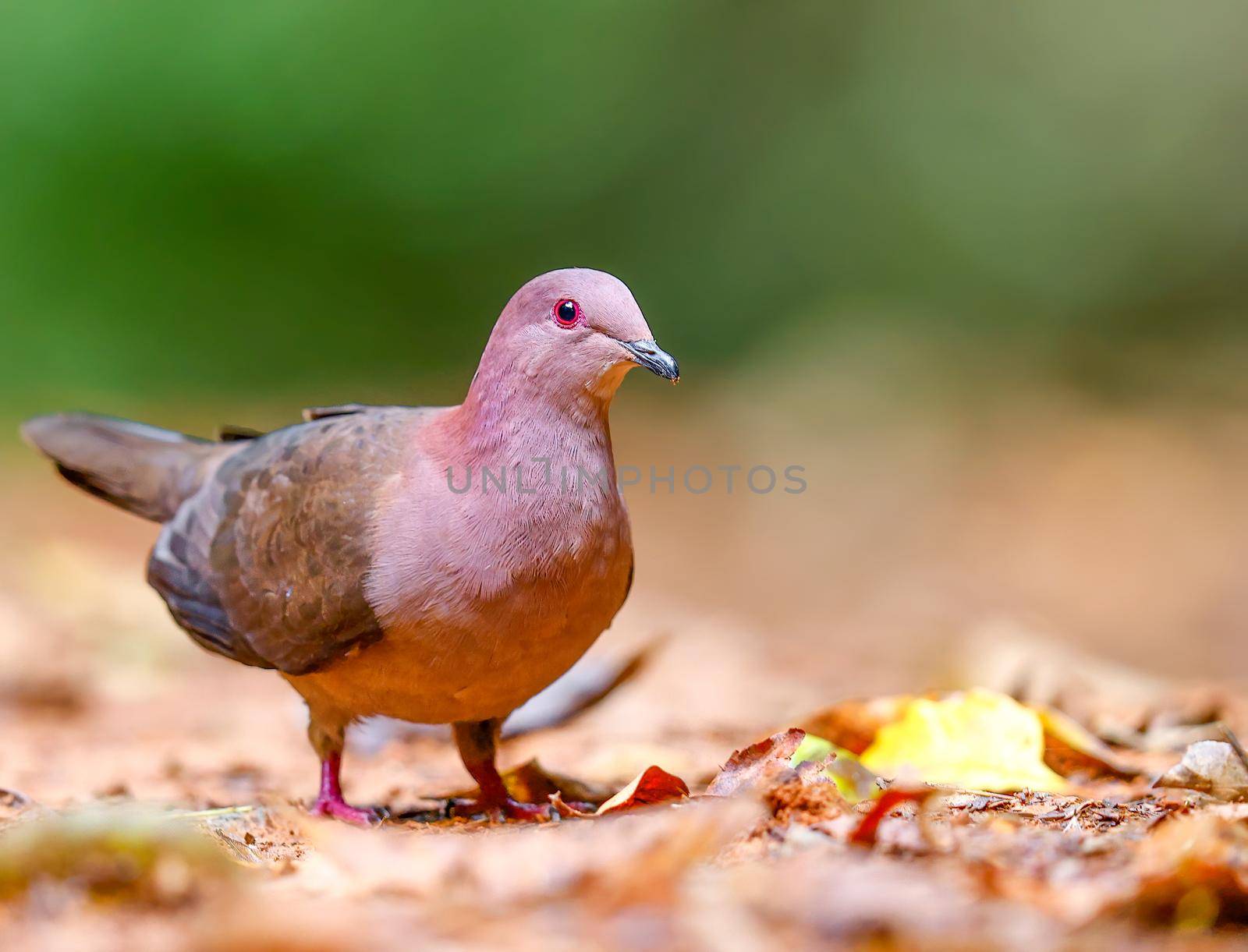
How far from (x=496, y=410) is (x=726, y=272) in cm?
1014

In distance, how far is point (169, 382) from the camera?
13781 mm

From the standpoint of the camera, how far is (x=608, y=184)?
13.0 meters

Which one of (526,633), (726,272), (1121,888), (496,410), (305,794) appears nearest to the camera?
(1121,888)

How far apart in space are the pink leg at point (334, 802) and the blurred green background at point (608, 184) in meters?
8.98

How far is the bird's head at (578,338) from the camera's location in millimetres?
3504

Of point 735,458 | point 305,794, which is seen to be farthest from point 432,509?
point 735,458

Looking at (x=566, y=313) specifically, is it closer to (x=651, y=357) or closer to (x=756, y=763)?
(x=651, y=357)

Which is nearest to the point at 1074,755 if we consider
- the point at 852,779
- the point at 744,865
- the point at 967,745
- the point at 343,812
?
the point at 967,745

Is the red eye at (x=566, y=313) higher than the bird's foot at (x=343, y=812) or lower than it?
higher

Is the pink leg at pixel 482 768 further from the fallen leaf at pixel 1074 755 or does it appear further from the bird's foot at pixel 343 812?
the fallen leaf at pixel 1074 755

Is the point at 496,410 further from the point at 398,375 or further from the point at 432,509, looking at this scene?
the point at 398,375

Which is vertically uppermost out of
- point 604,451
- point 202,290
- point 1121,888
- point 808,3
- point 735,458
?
point 808,3

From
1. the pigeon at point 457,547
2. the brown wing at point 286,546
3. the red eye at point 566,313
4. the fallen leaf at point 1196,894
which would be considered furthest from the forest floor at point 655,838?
the red eye at point 566,313

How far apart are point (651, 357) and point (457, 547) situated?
28.7 inches
